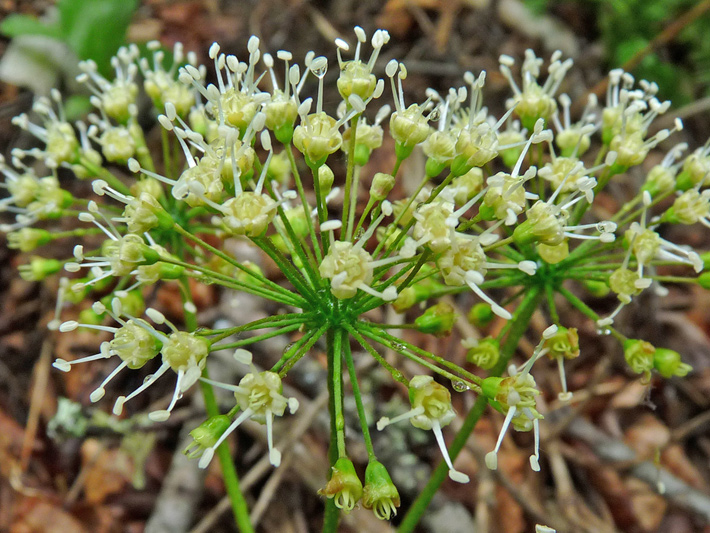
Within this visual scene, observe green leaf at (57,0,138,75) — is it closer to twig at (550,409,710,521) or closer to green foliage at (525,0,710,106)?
green foliage at (525,0,710,106)

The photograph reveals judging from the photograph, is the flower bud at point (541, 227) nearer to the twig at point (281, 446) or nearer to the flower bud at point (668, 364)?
the flower bud at point (668, 364)

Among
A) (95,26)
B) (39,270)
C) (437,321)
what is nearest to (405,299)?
(437,321)

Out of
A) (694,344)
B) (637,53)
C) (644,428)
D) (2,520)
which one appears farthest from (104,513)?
(637,53)

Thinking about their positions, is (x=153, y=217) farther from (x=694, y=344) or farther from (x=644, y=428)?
(x=694, y=344)

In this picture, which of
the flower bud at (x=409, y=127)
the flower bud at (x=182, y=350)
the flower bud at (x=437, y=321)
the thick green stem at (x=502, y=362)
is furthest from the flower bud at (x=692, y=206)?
the flower bud at (x=182, y=350)

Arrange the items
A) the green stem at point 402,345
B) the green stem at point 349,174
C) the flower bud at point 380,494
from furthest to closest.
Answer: the green stem at point 349,174, the green stem at point 402,345, the flower bud at point 380,494

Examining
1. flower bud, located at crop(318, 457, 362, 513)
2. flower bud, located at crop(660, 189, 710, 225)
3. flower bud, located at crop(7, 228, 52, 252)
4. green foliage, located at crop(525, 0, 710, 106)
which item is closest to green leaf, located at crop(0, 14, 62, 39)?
flower bud, located at crop(7, 228, 52, 252)

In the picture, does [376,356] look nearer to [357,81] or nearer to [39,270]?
[357,81]
